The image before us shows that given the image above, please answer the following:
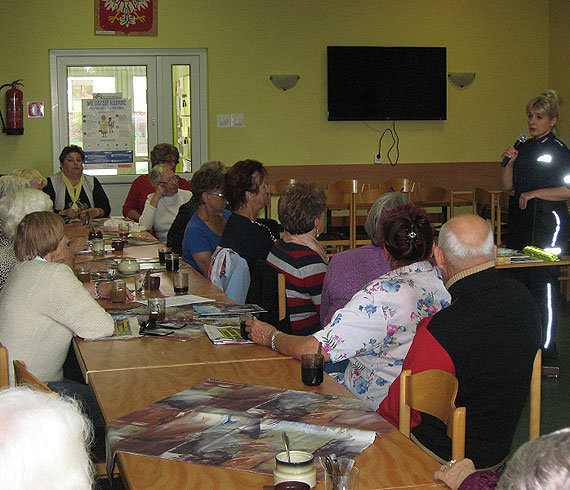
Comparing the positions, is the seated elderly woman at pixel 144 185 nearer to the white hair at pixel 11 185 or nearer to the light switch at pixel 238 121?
the light switch at pixel 238 121

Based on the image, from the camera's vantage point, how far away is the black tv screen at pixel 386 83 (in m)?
9.38

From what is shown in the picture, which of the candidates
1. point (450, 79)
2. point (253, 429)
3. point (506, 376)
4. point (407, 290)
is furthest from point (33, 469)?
point (450, 79)

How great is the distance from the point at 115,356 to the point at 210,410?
0.75m

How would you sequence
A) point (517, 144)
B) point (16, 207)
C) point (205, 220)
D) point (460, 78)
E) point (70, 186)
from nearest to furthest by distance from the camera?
point (16, 207) < point (205, 220) < point (517, 144) < point (70, 186) < point (460, 78)

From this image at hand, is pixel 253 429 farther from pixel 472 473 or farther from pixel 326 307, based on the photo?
pixel 326 307

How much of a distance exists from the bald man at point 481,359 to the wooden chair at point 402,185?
20.2ft

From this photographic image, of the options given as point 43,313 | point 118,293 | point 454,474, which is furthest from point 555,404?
point 454,474

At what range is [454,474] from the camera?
181cm

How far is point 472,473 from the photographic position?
183cm

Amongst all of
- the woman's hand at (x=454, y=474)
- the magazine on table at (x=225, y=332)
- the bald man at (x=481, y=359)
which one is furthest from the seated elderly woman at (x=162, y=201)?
the woman's hand at (x=454, y=474)

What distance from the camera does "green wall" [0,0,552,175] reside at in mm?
8922

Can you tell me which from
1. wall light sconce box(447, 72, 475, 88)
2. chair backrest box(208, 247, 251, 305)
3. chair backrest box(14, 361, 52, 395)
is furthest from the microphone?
wall light sconce box(447, 72, 475, 88)

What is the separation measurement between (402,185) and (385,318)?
6.41 meters

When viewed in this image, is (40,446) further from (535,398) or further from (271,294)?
(271,294)
